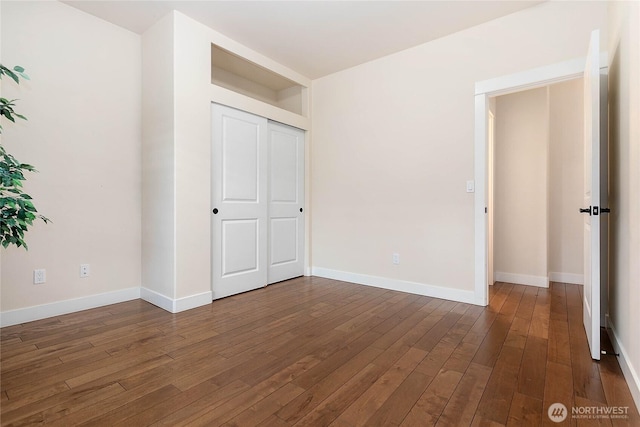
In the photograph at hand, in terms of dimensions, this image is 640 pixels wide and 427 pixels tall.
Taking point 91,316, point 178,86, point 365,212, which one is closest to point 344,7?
point 178,86

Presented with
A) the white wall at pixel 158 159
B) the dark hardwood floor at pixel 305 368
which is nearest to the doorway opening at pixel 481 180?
the dark hardwood floor at pixel 305 368

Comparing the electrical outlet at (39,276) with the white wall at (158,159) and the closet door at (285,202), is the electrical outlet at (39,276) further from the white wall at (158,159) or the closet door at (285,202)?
the closet door at (285,202)

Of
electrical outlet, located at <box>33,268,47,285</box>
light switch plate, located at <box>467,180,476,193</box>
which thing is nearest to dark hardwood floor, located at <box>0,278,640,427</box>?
electrical outlet, located at <box>33,268,47,285</box>

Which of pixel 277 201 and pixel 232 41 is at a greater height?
pixel 232 41

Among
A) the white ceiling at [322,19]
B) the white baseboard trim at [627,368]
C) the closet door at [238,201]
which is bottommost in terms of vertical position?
the white baseboard trim at [627,368]

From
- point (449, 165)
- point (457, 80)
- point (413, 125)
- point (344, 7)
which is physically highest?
point (344, 7)

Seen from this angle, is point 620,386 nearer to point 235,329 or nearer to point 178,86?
point 235,329

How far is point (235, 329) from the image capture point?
2.31m

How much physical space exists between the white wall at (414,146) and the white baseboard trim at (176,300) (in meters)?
1.64

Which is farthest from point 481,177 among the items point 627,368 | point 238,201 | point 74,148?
point 74,148

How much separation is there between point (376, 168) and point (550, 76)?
1746mm

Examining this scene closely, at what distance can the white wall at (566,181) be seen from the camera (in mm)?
3756

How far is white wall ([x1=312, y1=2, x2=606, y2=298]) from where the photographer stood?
2691 mm

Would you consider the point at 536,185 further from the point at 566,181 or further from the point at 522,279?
the point at 522,279
